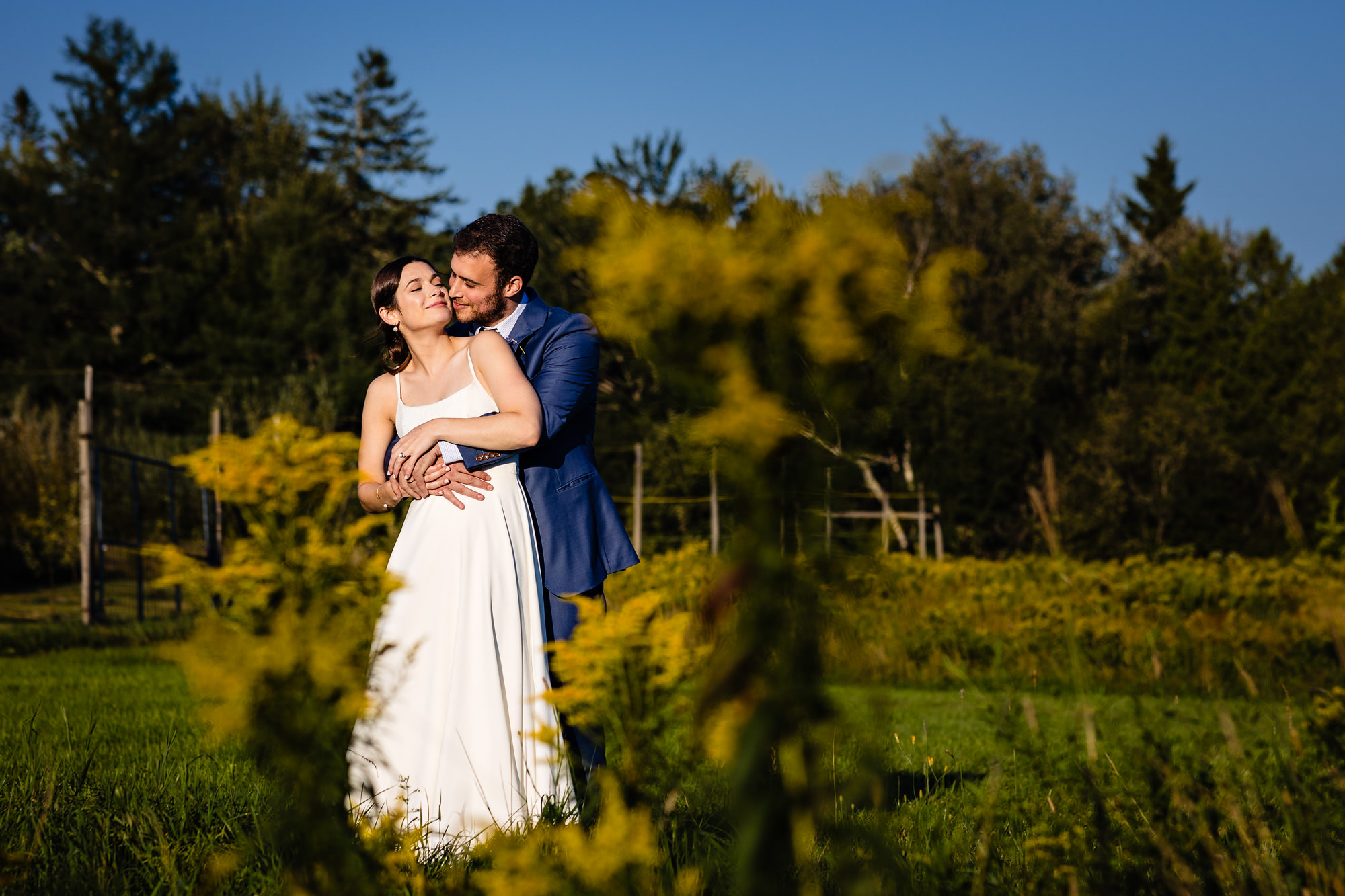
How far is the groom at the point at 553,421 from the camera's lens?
9.66ft

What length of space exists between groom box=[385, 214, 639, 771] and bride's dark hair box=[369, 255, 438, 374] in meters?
0.16

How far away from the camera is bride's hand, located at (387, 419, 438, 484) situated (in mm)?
2705

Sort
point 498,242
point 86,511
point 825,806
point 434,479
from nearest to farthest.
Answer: point 825,806 → point 434,479 → point 498,242 → point 86,511

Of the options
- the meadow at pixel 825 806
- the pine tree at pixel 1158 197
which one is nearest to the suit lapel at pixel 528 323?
the meadow at pixel 825 806

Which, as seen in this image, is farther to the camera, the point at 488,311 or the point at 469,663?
the point at 488,311

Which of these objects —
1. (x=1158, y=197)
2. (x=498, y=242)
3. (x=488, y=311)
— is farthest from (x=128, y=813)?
(x=1158, y=197)

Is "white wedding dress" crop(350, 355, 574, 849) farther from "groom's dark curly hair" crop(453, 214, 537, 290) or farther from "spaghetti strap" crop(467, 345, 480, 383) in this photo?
"groom's dark curly hair" crop(453, 214, 537, 290)

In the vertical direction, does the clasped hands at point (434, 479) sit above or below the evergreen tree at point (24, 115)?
below

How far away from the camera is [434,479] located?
2822mm

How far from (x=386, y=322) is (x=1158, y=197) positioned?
3622 cm

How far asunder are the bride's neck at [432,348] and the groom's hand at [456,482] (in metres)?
0.33

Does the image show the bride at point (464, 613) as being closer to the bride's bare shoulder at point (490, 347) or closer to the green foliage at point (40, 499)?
the bride's bare shoulder at point (490, 347)

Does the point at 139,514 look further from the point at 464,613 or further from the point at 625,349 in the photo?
the point at 464,613

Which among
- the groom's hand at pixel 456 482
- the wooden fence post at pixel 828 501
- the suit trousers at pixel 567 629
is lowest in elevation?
the suit trousers at pixel 567 629
